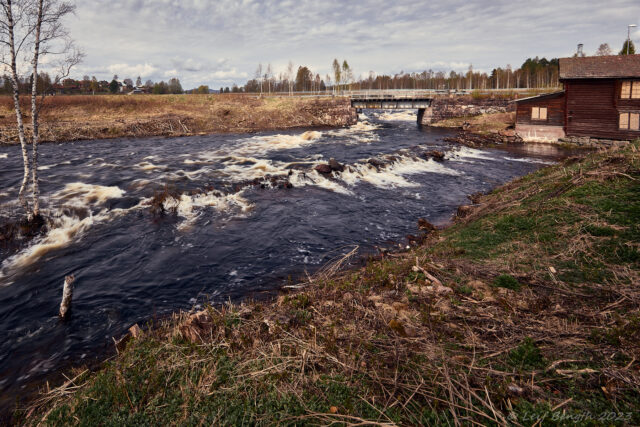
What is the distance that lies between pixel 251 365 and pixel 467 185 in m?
21.3

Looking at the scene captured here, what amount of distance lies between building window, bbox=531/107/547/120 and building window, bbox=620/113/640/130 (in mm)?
7112

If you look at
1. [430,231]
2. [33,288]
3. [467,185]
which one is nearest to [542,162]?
[467,185]

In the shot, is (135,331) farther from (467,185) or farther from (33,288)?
(467,185)

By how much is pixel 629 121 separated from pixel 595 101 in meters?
3.77

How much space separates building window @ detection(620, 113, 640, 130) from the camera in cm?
3240

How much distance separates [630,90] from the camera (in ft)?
105

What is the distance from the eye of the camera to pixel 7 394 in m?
6.66

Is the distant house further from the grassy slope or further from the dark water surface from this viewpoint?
the grassy slope

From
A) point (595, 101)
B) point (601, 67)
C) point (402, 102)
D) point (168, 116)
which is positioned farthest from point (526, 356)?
point (402, 102)

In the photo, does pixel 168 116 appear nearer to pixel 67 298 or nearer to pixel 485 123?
pixel 67 298

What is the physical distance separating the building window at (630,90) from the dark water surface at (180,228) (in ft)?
31.9

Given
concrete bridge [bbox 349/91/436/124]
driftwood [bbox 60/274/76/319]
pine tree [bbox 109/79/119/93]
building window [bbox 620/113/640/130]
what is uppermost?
pine tree [bbox 109/79/119/93]

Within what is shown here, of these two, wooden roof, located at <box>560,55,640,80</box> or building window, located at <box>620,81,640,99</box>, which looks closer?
building window, located at <box>620,81,640,99</box>

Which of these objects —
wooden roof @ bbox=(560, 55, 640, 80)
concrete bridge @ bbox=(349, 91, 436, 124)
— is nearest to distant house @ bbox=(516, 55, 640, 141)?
wooden roof @ bbox=(560, 55, 640, 80)
